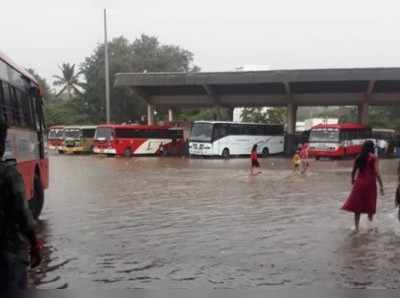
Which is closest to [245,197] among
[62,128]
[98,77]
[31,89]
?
[31,89]

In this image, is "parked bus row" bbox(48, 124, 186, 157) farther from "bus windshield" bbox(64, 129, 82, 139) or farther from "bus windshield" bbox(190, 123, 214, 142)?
"bus windshield" bbox(190, 123, 214, 142)

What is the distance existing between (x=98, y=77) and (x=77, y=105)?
4344mm

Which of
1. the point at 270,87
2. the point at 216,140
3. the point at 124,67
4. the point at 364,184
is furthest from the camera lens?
the point at 124,67

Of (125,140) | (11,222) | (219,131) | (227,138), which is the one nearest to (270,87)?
(227,138)

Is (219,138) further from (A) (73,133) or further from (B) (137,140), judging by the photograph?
(A) (73,133)

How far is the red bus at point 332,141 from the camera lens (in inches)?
1678

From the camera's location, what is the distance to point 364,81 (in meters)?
42.9

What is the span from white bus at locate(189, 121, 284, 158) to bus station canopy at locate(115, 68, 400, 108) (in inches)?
110

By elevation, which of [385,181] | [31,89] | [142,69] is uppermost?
[142,69]

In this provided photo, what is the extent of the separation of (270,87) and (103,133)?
12.0m

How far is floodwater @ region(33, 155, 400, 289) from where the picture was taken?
7.47 metres

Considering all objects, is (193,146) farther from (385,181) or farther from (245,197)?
(245,197)

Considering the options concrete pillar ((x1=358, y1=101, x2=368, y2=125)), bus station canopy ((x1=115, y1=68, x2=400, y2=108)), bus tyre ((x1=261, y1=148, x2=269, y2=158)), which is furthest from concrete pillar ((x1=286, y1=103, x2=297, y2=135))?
concrete pillar ((x1=358, y1=101, x2=368, y2=125))

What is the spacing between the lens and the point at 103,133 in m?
44.9
